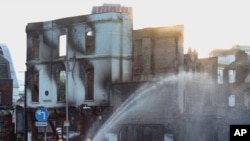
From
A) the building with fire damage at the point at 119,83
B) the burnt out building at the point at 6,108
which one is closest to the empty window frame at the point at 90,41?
the building with fire damage at the point at 119,83

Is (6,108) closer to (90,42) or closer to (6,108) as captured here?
(6,108)

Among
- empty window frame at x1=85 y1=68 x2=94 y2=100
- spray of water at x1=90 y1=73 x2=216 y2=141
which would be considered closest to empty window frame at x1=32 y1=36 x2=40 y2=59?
empty window frame at x1=85 y1=68 x2=94 y2=100

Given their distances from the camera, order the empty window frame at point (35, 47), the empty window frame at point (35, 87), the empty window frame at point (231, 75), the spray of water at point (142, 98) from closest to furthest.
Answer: the spray of water at point (142, 98)
the empty window frame at point (35, 87)
the empty window frame at point (35, 47)
the empty window frame at point (231, 75)

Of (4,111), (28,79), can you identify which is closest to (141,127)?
(28,79)

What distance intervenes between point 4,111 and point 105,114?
19447mm

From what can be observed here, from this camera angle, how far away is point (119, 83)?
1323 inches

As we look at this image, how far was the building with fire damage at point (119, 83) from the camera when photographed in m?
31.8

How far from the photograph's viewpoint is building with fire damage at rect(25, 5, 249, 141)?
31.8m

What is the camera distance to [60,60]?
36.7 metres

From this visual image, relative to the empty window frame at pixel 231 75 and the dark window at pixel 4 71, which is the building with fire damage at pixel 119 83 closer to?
the empty window frame at pixel 231 75

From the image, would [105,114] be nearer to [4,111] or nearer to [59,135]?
[59,135]

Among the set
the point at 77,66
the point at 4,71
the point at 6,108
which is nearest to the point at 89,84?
the point at 77,66

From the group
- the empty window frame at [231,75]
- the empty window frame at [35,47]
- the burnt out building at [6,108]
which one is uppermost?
the empty window frame at [35,47]

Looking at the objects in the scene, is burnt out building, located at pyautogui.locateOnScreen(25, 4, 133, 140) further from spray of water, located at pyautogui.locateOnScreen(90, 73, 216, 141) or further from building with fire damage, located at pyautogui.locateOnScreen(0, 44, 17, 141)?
building with fire damage, located at pyautogui.locateOnScreen(0, 44, 17, 141)
